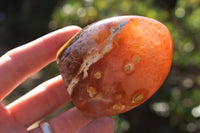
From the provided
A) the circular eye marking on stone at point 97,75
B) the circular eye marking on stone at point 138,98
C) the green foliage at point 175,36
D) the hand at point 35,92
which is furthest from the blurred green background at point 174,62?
the circular eye marking on stone at point 97,75

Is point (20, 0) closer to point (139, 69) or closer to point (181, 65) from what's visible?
point (181, 65)

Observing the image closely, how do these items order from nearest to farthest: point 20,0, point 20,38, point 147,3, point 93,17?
1. point 93,17
2. point 147,3
3. point 20,38
4. point 20,0

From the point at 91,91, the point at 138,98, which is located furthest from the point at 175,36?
the point at 91,91

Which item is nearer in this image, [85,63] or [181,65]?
[85,63]

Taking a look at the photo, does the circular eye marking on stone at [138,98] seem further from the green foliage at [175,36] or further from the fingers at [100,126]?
the green foliage at [175,36]

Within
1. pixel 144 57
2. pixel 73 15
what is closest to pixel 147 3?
pixel 73 15

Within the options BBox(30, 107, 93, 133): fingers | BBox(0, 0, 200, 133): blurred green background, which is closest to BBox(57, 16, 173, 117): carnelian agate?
BBox(30, 107, 93, 133): fingers
